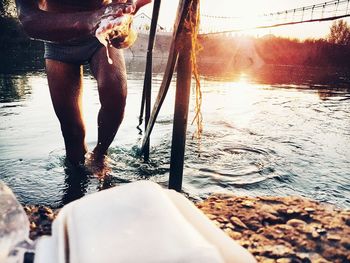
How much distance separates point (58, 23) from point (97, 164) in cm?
212

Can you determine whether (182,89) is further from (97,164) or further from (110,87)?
(97,164)

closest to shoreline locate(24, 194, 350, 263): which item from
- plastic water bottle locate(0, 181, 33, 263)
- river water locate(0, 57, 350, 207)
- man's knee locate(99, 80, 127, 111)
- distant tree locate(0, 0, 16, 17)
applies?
plastic water bottle locate(0, 181, 33, 263)

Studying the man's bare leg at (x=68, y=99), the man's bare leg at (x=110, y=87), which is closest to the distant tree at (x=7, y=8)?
the man's bare leg at (x=68, y=99)

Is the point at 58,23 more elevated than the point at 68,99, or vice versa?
the point at 58,23

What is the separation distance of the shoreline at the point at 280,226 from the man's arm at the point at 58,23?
1114 mm

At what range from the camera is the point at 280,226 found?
1751mm

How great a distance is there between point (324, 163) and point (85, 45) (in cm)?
373

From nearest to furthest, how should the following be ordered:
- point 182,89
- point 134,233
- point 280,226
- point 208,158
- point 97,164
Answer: point 134,233, point 280,226, point 182,89, point 97,164, point 208,158

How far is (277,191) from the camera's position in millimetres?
3510

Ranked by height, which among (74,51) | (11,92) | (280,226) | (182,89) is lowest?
(11,92)

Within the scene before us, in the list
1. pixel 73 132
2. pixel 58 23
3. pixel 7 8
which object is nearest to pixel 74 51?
pixel 73 132

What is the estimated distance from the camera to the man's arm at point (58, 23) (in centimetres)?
189

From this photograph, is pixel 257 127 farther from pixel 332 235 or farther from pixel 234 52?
pixel 234 52

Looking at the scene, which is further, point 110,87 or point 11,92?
point 11,92
